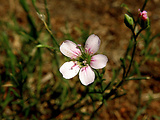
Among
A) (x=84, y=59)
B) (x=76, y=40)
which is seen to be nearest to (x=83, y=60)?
(x=84, y=59)

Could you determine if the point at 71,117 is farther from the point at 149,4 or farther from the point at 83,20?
the point at 149,4

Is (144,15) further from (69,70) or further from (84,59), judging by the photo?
(69,70)

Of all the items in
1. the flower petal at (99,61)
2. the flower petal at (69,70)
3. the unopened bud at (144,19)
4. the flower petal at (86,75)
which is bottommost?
the flower petal at (86,75)

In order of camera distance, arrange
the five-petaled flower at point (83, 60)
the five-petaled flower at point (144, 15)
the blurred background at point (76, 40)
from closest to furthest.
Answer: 1. the five-petaled flower at point (144, 15)
2. the five-petaled flower at point (83, 60)
3. the blurred background at point (76, 40)

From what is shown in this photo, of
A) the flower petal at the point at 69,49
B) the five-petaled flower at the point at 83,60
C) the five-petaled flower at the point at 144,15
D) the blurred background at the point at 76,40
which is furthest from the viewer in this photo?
the blurred background at the point at 76,40

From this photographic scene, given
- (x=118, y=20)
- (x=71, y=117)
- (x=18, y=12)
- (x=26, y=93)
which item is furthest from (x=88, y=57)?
(x=18, y=12)

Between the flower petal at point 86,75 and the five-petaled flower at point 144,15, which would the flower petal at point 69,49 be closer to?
the flower petal at point 86,75

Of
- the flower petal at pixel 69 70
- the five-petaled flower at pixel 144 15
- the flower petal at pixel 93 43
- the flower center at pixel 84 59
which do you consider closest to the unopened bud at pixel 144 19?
the five-petaled flower at pixel 144 15
